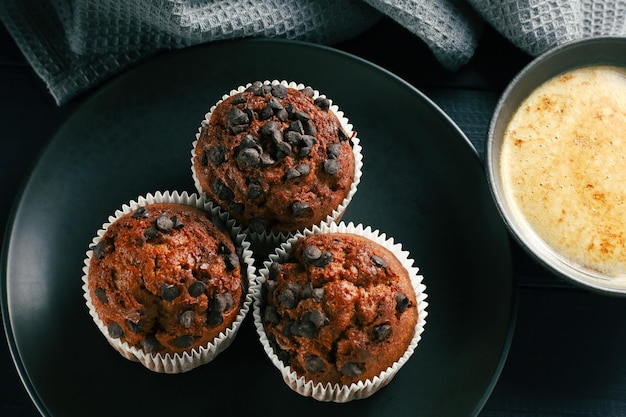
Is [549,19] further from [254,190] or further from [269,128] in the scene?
[254,190]

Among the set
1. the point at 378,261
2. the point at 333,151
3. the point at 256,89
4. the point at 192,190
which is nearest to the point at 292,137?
the point at 333,151

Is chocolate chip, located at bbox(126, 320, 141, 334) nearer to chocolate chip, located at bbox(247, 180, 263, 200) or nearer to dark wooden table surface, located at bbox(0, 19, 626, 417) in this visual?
chocolate chip, located at bbox(247, 180, 263, 200)

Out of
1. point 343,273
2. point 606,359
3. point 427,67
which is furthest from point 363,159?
point 606,359

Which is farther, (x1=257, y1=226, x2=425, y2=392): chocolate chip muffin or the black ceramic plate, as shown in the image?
the black ceramic plate

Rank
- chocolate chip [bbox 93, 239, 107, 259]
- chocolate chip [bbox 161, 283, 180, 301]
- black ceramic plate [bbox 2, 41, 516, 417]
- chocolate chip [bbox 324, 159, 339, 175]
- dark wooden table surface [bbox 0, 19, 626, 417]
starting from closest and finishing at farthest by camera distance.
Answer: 1. chocolate chip [bbox 161, 283, 180, 301]
2. chocolate chip [bbox 93, 239, 107, 259]
3. chocolate chip [bbox 324, 159, 339, 175]
4. black ceramic plate [bbox 2, 41, 516, 417]
5. dark wooden table surface [bbox 0, 19, 626, 417]

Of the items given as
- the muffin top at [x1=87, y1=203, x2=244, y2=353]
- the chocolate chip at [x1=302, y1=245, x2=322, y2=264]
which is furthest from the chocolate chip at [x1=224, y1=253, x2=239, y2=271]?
the chocolate chip at [x1=302, y1=245, x2=322, y2=264]
